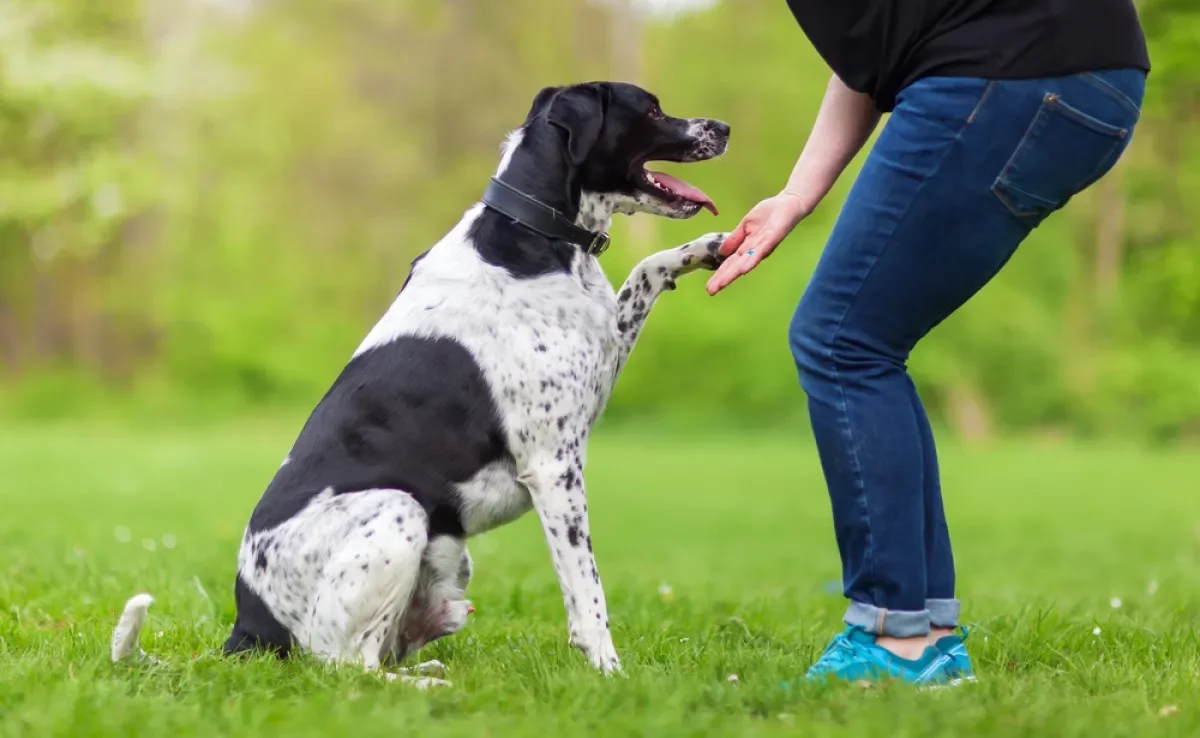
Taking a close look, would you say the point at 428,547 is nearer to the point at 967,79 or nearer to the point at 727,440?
the point at 967,79

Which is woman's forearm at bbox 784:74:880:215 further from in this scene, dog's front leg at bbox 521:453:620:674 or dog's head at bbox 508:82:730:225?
dog's front leg at bbox 521:453:620:674

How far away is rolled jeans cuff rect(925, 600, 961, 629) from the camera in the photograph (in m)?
2.99

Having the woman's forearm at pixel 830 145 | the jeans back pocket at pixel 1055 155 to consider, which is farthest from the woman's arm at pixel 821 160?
the jeans back pocket at pixel 1055 155

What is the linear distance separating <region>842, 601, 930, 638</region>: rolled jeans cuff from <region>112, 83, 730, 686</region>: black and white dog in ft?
2.08

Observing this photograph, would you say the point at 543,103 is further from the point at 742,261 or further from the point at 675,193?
the point at 742,261

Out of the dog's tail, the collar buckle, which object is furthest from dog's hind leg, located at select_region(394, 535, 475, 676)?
the collar buckle

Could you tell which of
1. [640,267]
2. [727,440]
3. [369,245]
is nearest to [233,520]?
[640,267]

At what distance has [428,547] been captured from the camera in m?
3.15

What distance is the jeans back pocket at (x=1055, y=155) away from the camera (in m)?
2.64

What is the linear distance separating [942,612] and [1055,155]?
1110mm

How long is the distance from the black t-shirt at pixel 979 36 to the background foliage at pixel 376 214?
1659 centimetres

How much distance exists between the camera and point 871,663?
281 cm

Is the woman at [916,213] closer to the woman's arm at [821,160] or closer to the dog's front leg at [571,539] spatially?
the woman's arm at [821,160]

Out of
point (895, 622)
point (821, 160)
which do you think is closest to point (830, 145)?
point (821, 160)
